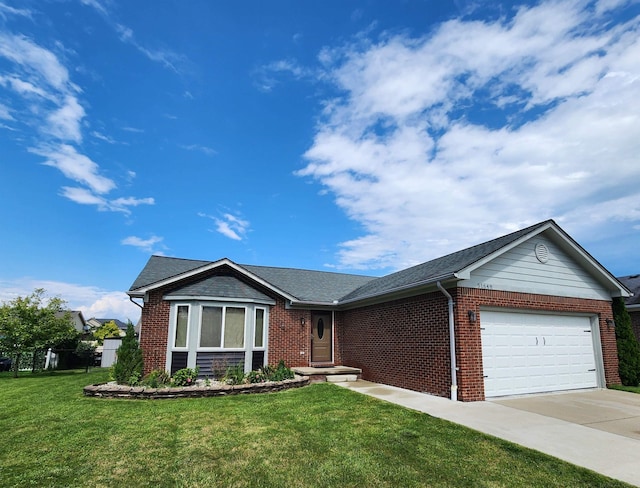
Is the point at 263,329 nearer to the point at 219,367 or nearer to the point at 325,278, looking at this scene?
the point at 219,367

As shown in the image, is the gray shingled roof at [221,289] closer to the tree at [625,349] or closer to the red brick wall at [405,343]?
the red brick wall at [405,343]

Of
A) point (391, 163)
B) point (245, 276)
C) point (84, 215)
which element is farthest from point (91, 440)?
point (84, 215)

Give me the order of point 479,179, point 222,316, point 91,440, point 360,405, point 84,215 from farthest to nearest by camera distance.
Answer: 1. point 84,215
2. point 479,179
3. point 222,316
4. point 360,405
5. point 91,440

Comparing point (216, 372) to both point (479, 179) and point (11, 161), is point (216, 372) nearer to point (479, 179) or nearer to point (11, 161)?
point (11, 161)

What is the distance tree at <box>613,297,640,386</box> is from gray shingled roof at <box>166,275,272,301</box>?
1199 centimetres

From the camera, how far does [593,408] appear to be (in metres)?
8.07

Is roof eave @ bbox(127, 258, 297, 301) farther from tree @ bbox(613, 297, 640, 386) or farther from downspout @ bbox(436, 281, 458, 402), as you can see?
tree @ bbox(613, 297, 640, 386)

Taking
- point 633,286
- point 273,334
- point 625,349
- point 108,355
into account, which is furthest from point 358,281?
point 108,355

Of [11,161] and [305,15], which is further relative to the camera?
[11,161]

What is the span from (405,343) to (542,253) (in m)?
4.94

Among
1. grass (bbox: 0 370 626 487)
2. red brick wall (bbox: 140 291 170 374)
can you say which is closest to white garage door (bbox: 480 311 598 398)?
grass (bbox: 0 370 626 487)

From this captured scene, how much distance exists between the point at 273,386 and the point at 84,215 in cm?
1304

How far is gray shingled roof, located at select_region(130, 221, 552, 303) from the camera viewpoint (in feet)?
33.5

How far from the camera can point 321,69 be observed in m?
12.6
